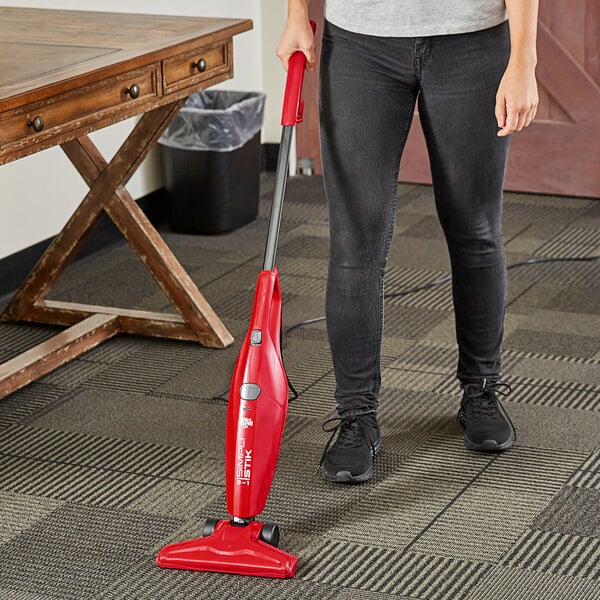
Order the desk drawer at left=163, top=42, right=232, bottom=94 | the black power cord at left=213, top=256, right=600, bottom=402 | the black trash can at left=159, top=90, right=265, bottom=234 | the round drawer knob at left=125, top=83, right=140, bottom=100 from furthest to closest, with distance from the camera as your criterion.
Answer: the black trash can at left=159, top=90, right=265, bottom=234 < the black power cord at left=213, top=256, right=600, bottom=402 < the desk drawer at left=163, top=42, right=232, bottom=94 < the round drawer knob at left=125, top=83, right=140, bottom=100

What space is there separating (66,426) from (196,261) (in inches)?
49.0

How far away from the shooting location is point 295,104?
1924 millimetres

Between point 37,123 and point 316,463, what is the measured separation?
2.71ft

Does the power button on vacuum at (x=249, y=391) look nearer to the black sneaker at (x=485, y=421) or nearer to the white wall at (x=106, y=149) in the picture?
the black sneaker at (x=485, y=421)

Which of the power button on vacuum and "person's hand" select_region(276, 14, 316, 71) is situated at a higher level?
"person's hand" select_region(276, 14, 316, 71)

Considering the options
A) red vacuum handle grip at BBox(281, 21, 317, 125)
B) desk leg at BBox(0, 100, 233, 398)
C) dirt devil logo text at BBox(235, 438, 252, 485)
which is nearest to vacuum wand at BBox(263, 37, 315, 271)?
red vacuum handle grip at BBox(281, 21, 317, 125)

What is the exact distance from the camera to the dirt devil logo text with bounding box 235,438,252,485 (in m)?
1.79

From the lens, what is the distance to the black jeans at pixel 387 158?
1955mm

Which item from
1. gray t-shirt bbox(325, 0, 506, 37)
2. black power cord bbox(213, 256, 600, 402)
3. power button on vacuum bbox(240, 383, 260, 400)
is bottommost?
black power cord bbox(213, 256, 600, 402)

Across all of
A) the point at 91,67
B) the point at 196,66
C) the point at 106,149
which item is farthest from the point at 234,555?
the point at 106,149

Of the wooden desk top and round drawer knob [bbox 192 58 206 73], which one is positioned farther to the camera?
round drawer knob [bbox 192 58 206 73]

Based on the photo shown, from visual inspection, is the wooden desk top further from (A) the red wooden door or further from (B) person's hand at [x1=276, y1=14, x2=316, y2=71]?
(A) the red wooden door

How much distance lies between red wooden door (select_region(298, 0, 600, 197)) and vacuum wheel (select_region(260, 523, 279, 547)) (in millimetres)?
2680

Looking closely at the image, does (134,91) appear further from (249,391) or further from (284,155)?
(249,391)
